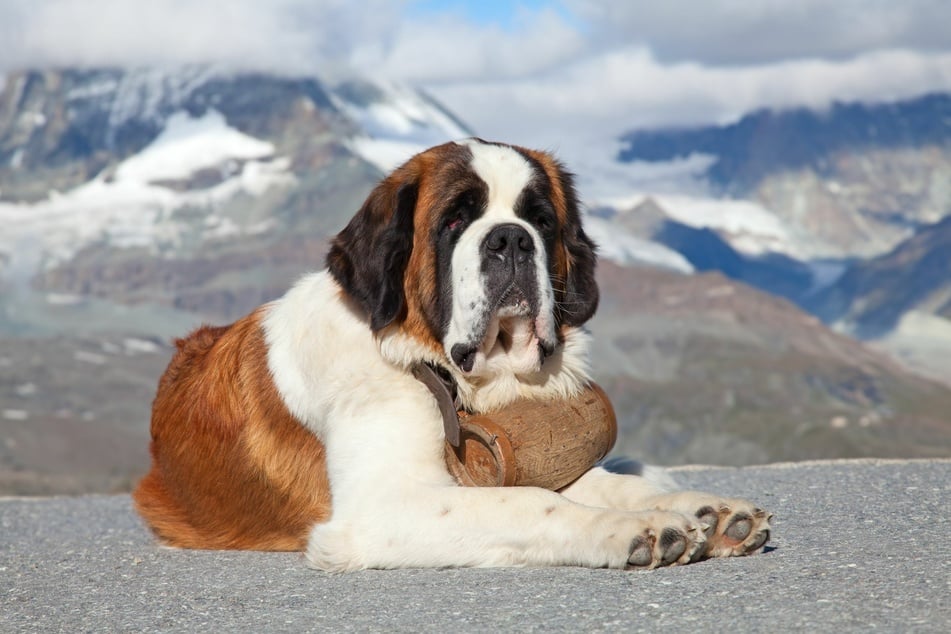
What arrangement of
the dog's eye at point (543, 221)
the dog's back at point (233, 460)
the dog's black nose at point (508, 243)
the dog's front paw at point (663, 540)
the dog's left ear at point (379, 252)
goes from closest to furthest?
the dog's front paw at point (663, 540), the dog's black nose at point (508, 243), the dog's left ear at point (379, 252), the dog's eye at point (543, 221), the dog's back at point (233, 460)

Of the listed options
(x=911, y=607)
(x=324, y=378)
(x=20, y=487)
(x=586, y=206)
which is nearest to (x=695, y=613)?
(x=911, y=607)

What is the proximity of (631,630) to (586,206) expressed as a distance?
3.39 meters

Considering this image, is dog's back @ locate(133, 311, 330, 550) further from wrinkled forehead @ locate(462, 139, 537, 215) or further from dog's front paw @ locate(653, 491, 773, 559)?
dog's front paw @ locate(653, 491, 773, 559)

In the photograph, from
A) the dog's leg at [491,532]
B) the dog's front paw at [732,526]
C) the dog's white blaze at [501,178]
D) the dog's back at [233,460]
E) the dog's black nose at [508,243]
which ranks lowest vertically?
the dog's back at [233,460]

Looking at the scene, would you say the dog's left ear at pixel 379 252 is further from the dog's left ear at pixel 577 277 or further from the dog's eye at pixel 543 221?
the dog's left ear at pixel 577 277

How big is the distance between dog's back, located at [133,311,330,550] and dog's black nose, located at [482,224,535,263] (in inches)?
56.9

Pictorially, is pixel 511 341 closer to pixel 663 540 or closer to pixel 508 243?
pixel 508 243

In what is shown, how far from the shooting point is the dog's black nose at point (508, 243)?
5.77 m

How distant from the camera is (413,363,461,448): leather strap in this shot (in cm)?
583

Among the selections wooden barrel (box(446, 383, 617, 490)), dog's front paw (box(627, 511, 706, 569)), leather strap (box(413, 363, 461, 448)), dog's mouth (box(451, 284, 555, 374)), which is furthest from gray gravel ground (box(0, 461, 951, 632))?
dog's mouth (box(451, 284, 555, 374))

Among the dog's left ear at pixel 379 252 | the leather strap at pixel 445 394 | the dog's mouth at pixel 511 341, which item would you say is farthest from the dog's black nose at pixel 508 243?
the leather strap at pixel 445 394

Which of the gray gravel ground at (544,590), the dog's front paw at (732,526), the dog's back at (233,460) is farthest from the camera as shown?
the dog's back at (233,460)

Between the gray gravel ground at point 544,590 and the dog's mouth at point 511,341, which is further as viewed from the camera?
the dog's mouth at point 511,341

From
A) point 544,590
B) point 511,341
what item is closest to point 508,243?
point 511,341
